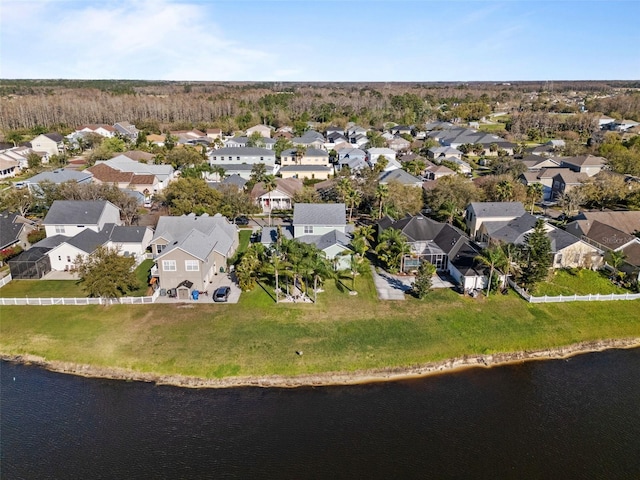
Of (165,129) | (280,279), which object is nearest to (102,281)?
(280,279)

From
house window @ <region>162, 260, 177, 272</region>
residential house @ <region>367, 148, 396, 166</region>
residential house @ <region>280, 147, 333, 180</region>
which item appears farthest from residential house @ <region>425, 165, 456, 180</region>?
house window @ <region>162, 260, 177, 272</region>

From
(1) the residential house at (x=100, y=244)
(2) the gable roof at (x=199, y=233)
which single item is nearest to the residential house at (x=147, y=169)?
(1) the residential house at (x=100, y=244)

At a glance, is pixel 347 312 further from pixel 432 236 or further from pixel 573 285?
pixel 573 285

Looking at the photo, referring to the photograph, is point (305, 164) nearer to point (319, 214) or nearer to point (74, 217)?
point (319, 214)

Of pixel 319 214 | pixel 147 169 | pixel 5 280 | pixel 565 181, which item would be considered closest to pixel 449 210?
pixel 319 214

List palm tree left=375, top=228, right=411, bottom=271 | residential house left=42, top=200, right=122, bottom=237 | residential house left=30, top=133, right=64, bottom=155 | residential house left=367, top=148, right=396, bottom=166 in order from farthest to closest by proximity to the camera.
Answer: residential house left=30, top=133, right=64, bottom=155
residential house left=367, top=148, right=396, bottom=166
residential house left=42, top=200, right=122, bottom=237
palm tree left=375, top=228, right=411, bottom=271

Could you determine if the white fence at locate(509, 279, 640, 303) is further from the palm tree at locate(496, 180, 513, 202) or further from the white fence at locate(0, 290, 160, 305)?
the white fence at locate(0, 290, 160, 305)

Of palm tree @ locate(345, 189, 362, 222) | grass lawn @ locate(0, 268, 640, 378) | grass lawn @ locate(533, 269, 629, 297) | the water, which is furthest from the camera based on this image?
palm tree @ locate(345, 189, 362, 222)
